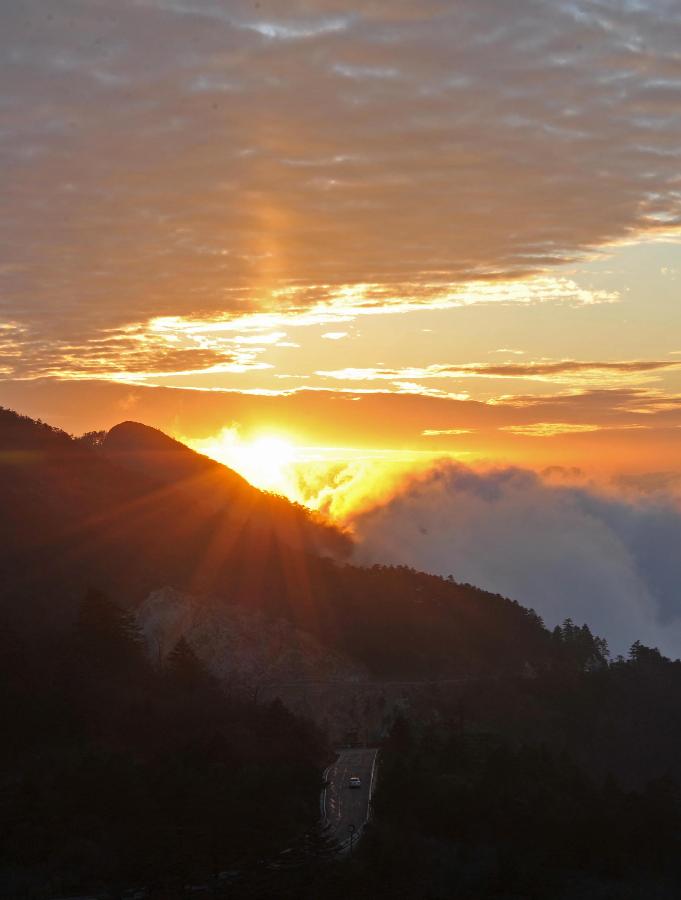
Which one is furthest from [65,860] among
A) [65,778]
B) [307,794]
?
[307,794]

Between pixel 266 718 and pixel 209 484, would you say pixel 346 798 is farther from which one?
pixel 209 484

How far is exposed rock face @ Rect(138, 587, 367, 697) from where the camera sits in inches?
3282

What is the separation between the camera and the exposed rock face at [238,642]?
83.4 meters

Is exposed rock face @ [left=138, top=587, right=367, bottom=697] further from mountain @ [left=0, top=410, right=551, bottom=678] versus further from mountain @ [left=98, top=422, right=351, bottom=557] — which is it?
mountain @ [left=98, top=422, right=351, bottom=557]

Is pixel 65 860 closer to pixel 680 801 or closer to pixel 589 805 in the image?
pixel 589 805

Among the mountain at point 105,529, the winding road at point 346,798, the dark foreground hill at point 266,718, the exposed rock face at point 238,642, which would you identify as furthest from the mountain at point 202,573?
the winding road at point 346,798

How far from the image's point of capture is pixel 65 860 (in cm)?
4359

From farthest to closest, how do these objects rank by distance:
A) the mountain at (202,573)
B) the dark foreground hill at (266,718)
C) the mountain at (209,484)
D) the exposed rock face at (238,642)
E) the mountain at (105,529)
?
1. the mountain at (209,484)
2. the mountain at (202,573)
3. the mountain at (105,529)
4. the exposed rock face at (238,642)
5. the dark foreground hill at (266,718)

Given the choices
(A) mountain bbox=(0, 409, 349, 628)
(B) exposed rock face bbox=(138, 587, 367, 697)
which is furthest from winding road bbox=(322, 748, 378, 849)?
(A) mountain bbox=(0, 409, 349, 628)

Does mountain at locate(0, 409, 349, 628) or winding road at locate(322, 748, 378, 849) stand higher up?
mountain at locate(0, 409, 349, 628)

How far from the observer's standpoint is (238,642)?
8644cm

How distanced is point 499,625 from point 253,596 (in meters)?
26.9

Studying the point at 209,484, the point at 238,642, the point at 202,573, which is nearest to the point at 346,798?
the point at 238,642

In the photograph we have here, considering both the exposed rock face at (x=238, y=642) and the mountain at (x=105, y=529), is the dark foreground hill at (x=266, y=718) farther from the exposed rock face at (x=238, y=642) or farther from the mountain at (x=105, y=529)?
the mountain at (x=105, y=529)
